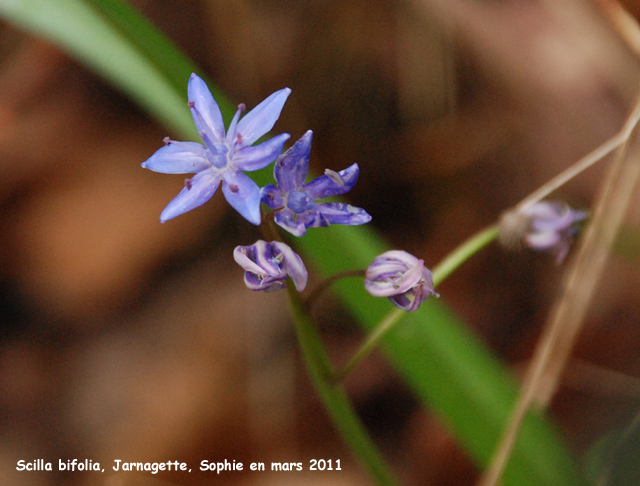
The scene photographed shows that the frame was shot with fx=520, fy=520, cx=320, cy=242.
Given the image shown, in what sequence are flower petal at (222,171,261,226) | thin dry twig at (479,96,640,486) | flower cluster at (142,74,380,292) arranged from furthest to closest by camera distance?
1. thin dry twig at (479,96,640,486)
2. flower cluster at (142,74,380,292)
3. flower petal at (222,171,261,226)

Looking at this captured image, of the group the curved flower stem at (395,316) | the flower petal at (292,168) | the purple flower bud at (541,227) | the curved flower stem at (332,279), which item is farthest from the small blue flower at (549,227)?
the flower petal at (292,168)

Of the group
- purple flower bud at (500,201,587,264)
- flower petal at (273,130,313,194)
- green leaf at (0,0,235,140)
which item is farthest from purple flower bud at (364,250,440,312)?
green leaf at (0,0,235,140)

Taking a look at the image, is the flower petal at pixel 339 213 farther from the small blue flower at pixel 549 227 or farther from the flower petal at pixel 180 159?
the small blue flower at pixel 549 227

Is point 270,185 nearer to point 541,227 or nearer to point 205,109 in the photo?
point 205,109

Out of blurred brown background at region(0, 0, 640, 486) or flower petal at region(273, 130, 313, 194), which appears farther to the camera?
→ blurred brown background at region(0, 0, 640, 486)

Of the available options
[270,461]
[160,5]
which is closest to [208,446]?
[270,461]

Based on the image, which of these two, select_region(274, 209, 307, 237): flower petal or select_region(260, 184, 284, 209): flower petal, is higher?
select_region(260, 184, 284, 209): flower petal

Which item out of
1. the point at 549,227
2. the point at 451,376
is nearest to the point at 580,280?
the point at 549,227

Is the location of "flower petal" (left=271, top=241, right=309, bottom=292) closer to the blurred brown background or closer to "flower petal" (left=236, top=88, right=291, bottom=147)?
"flower petal" (left=236, top=88, right=291, bottom=147)
